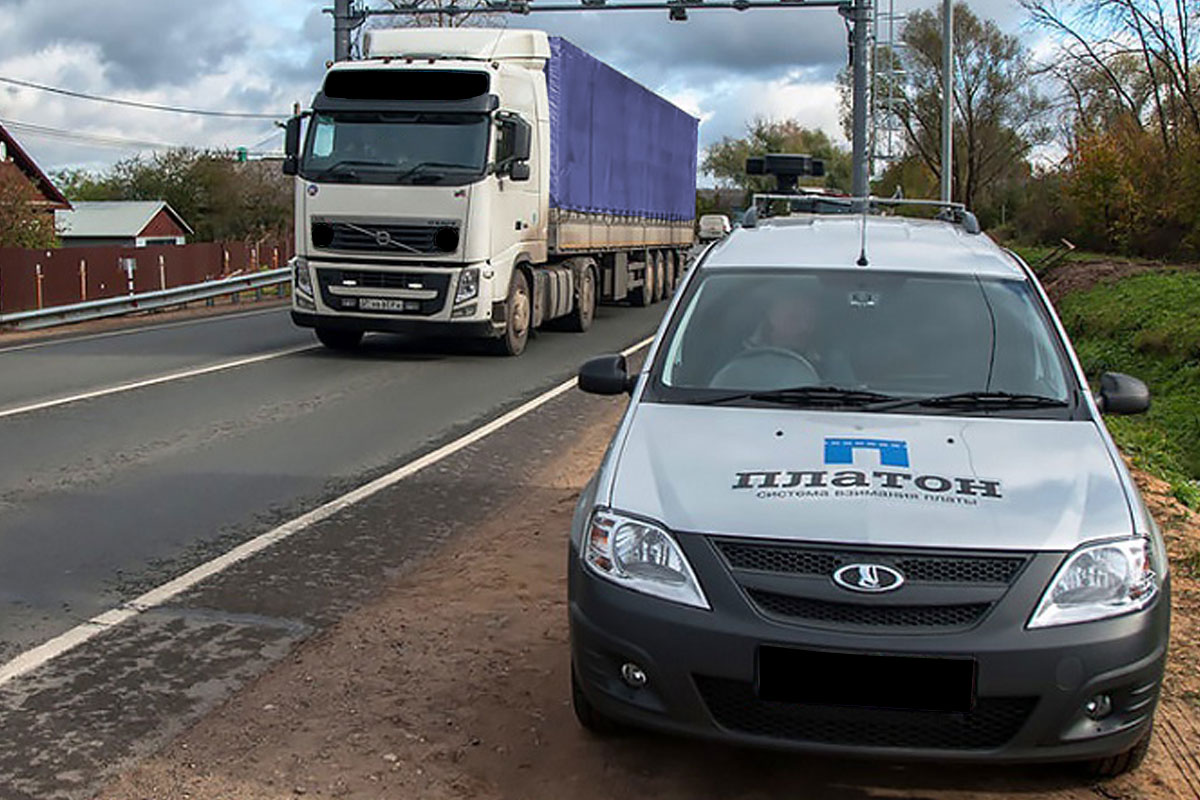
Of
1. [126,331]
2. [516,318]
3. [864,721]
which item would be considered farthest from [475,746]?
[126,331]

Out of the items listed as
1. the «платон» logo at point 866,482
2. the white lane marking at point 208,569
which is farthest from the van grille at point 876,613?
the white lane marking at point 208,569

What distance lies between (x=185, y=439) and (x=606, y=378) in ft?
19.5

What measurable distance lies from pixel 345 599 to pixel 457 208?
32.6ft

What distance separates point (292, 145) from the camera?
1598 cm

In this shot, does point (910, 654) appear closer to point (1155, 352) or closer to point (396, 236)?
point (396, 236)

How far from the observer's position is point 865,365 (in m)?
5.02

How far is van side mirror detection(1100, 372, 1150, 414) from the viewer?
500 cm

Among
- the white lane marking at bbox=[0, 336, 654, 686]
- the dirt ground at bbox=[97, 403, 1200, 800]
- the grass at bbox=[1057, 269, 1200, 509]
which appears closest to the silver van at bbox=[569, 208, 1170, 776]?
the dirt ground at bbox=[97, 403, 1200, 800]

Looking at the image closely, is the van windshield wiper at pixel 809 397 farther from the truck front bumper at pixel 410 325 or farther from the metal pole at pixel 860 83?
the metal pole at pixel 860 83

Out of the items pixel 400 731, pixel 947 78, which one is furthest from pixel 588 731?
pixel 947 78

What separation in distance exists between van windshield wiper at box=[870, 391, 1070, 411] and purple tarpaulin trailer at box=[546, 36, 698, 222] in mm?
14053

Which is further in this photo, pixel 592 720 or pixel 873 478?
pixel 592 720

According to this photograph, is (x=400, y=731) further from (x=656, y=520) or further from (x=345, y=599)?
(x=345, y=599)

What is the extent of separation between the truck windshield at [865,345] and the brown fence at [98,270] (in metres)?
22.8
